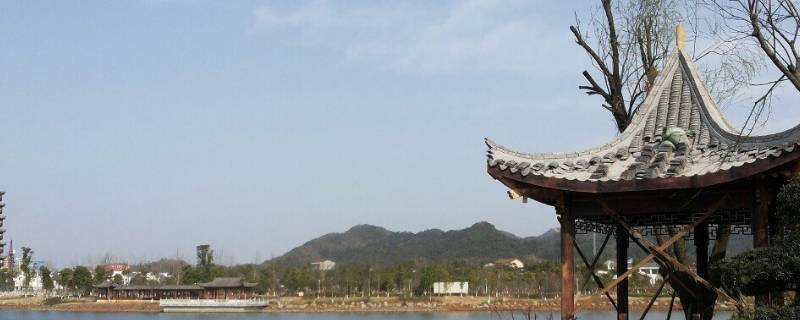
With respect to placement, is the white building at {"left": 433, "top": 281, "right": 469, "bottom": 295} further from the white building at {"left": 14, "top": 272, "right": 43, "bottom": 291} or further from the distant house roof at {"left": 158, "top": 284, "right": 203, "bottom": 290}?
the white building at {"left": 14, "top": 272, "right": 43, "bottom": 291}

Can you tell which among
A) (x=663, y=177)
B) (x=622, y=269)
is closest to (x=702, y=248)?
(x=622, y=269)

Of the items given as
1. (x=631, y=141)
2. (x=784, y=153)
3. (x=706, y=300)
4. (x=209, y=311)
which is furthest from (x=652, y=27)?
(x=209, y=311)

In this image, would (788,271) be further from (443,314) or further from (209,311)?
(209,311)

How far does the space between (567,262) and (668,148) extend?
1.19 m

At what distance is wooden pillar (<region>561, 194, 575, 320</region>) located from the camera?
21.8 feet

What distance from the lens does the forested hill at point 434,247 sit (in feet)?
395

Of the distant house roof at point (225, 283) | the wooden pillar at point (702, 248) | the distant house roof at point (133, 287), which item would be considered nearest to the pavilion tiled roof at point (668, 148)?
the wooden pillar at point (702, 248)

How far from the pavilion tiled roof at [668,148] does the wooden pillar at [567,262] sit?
35 centimetres

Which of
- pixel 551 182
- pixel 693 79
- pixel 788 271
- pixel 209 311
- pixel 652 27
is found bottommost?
pixel 209 311

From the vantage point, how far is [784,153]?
5703mm

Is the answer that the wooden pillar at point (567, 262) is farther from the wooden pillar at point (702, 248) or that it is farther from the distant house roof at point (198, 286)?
the distant house roof at point (198, 286)

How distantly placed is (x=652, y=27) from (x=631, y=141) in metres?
A: 3.20

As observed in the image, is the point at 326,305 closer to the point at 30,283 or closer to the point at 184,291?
the point at 184,291

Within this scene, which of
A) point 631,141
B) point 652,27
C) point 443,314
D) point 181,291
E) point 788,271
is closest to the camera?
point 788,271
